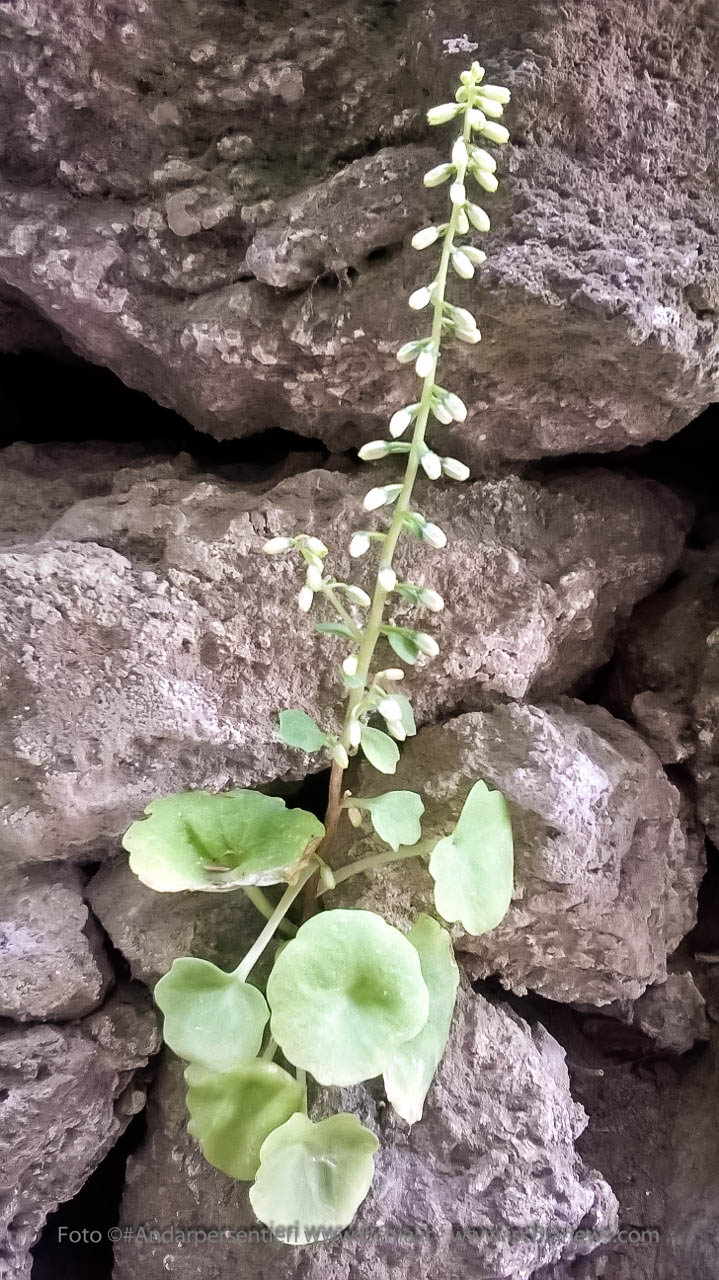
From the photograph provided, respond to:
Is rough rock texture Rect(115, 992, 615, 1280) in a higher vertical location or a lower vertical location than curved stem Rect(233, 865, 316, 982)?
lower

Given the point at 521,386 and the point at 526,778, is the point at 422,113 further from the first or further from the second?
the point at 526,778

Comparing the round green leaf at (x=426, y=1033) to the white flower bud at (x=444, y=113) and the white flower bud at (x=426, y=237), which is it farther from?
the white flower bud at (x=444, y=113)

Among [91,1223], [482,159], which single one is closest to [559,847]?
[482,159]

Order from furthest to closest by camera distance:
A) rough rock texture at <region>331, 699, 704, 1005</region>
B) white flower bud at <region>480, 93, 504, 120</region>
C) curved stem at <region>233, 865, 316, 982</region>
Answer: rough rock texture at <region>331, 699, 704, 1005</region> → curved stem at <region>233, 865, 316, 982</region> → white flower bud at <region>480, 93, 504, 120</region>

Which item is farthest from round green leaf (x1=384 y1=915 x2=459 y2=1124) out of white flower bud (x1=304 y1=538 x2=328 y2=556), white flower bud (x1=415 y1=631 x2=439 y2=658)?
white flower bud (x1=304 y1=538 x2=328 y2=556)

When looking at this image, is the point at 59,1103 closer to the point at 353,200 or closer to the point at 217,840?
the point at 217,840

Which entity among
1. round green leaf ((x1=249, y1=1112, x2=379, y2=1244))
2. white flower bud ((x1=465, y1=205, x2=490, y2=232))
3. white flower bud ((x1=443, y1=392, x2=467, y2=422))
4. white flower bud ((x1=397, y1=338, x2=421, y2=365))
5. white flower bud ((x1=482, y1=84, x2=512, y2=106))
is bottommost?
round green leaf ((x1=249, y1=1112, x2=379, y2=1244))

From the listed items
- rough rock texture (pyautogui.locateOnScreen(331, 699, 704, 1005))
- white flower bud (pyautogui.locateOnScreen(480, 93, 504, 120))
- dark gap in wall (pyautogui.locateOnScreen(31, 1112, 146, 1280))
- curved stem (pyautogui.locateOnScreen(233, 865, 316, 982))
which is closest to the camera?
white flower bud (pyautogui.locateOnScreen(480, 93, 504, 120))

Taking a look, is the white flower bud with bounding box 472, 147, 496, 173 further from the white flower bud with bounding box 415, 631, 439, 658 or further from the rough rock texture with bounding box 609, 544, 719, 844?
the rough rock texture with bounding box 609, 544, 719, 844
